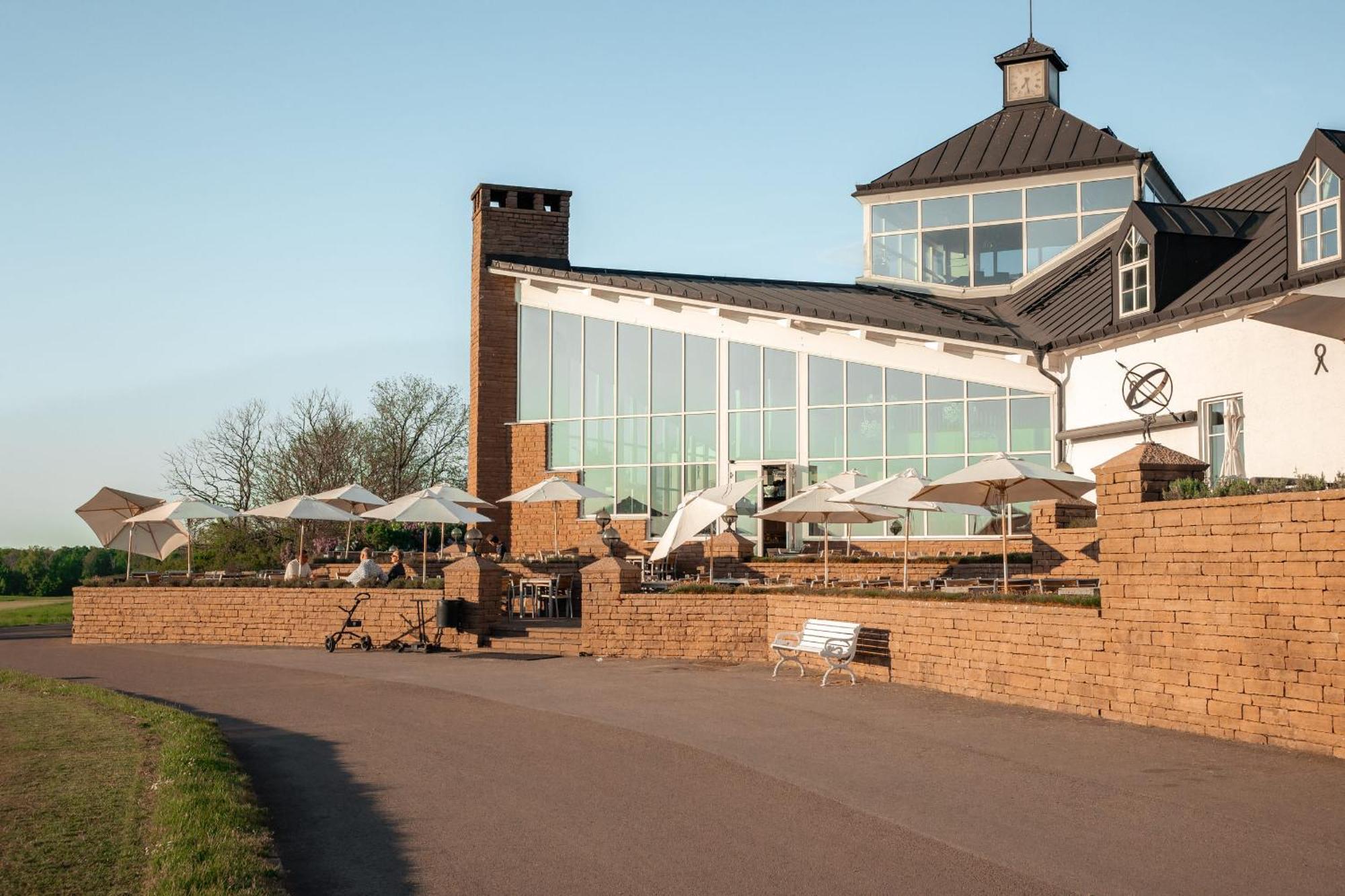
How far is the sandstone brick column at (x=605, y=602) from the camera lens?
18672 millimetres

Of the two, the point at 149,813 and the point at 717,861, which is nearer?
the point at 717,861

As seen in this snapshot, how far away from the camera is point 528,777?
31.0 feet

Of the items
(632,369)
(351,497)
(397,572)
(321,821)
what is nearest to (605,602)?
(397,572)

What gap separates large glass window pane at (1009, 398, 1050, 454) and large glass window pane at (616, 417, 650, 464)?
29.9 ft

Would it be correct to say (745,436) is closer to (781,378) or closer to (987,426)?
(781,378)

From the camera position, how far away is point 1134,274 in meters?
22.4

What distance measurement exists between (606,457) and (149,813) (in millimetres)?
23235

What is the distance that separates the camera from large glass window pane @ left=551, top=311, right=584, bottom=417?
105 feet

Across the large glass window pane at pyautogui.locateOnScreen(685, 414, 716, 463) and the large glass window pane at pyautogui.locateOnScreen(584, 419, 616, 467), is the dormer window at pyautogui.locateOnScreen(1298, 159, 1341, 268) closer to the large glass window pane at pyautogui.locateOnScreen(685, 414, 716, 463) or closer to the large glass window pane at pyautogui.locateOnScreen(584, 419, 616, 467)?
the large glass window pane at pyautogui.locateOnScreen(685, 414, 716, 463)

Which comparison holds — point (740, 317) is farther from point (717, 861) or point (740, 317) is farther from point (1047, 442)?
point (717, 861)

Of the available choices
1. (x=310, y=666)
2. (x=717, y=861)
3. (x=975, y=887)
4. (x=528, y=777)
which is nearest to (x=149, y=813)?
(x=528, y=777)

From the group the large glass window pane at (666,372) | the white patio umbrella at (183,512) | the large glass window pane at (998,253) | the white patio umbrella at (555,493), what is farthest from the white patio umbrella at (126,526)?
the large glass window pane at (998,253)

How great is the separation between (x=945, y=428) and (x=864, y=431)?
6.21 feet

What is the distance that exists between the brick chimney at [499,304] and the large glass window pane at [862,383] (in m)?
→ 9.36
